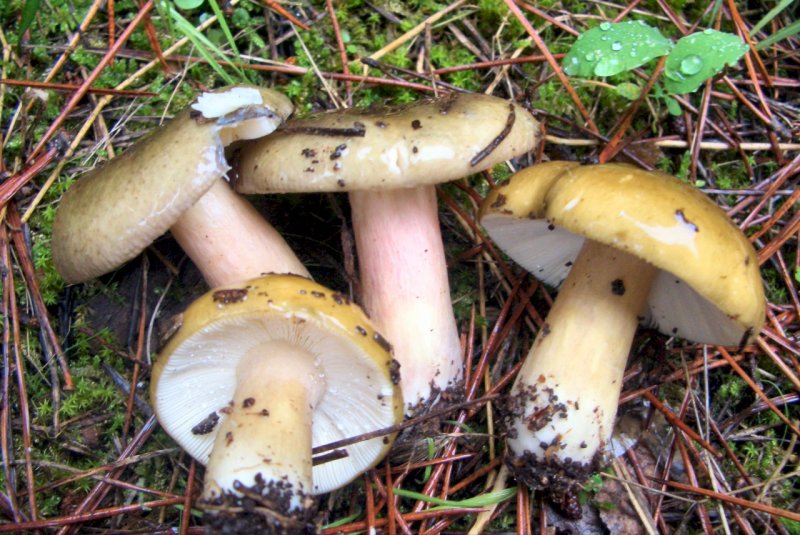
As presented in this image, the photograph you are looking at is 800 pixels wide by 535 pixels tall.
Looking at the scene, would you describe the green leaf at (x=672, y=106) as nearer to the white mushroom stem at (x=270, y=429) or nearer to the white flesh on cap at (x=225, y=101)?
the white flesh on cap at (x=225, y=101)

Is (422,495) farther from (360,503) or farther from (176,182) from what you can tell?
(176,182)

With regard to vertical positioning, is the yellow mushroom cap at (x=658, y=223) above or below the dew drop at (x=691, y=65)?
below

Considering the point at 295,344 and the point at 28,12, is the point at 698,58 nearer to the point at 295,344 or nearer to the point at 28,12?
the point at 295,344

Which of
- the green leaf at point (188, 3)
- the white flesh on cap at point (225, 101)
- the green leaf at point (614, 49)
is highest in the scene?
the green leaf at point (188, 3)

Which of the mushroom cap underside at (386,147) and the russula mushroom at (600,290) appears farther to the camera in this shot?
the mushroom cap underside at (386,147)

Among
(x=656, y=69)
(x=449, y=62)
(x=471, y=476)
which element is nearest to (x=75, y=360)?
(x=471, y=476)

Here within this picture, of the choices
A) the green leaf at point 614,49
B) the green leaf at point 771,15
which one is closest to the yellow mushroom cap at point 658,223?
the green leaf at point 614,49

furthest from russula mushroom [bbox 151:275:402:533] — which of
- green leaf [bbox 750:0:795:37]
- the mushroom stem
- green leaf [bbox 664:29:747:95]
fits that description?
green leaf [bbox 750:0:795:37]
